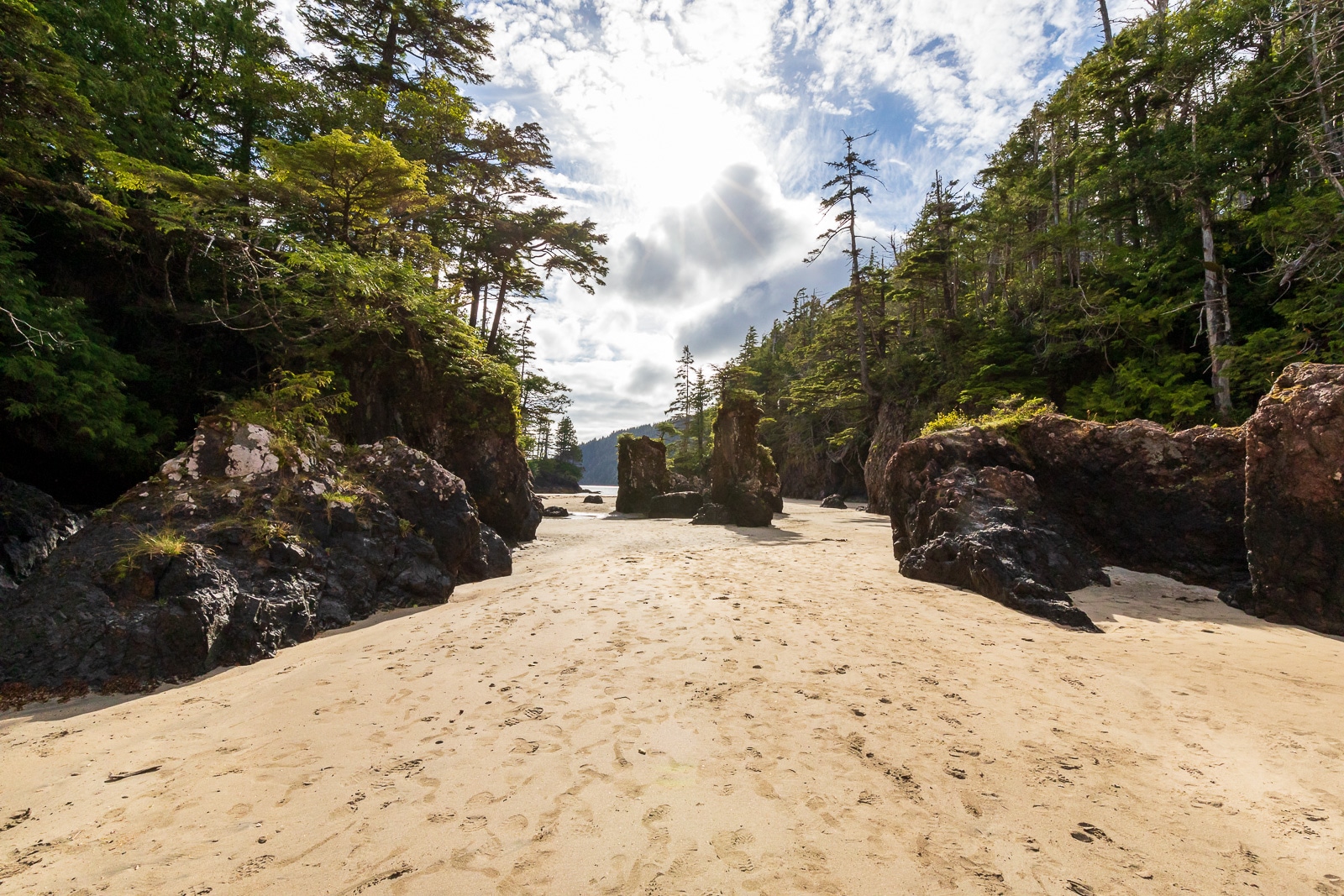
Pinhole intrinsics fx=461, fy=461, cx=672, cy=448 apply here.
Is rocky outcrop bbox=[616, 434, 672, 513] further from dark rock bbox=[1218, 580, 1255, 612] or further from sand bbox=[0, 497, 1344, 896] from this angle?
dark rock bbox=[1218, 580, 1255, 612]

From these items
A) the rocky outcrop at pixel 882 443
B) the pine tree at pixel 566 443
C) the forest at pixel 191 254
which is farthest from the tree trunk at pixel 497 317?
the pine tree at pixel 566 443

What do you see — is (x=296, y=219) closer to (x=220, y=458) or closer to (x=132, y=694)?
(x=220, y=458)

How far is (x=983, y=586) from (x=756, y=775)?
5.99 metres

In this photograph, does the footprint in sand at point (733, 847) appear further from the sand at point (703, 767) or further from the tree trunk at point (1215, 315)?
the tree trunk at point (1215, 315)

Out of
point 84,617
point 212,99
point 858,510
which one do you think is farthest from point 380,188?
point 858,510

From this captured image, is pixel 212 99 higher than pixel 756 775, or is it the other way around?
pixel 212 99

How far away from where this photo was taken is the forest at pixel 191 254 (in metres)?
5.98

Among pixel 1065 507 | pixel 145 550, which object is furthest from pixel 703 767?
pixel 1065 507

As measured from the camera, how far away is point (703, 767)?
308cm

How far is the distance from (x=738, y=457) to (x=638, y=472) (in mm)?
7225

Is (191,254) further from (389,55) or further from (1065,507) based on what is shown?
(1065,507)

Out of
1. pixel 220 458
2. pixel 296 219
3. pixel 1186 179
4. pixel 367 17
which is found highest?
pixel 367 17

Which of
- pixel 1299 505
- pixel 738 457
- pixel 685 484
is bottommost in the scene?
pixel 685 484

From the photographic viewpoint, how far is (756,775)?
2.99 meters
